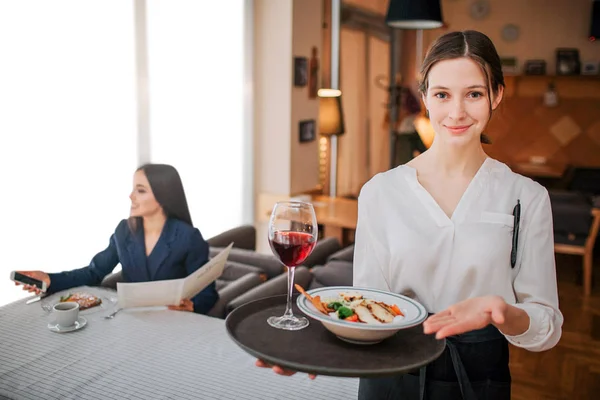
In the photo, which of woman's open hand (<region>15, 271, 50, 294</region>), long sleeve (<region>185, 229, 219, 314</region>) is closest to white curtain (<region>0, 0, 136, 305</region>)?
woman's open hand (<region>15, 271, 50, 294</region>)

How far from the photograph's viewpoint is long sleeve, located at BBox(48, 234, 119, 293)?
6.99 ft

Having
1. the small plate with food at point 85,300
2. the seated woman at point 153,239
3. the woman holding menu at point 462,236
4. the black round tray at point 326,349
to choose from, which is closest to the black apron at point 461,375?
the woman holding menu at point 462,236

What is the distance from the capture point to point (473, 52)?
3.74 ft

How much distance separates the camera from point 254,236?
4383mm

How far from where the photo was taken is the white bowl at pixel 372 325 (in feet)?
3.29

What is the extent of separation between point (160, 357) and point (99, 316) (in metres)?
0.36

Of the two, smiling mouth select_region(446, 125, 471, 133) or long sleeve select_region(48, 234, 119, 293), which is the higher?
smiling mouth select_region(446, 125, 471, 133)

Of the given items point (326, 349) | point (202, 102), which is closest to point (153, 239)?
point (326, 349)

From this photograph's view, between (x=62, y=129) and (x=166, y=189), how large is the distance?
3.63ft

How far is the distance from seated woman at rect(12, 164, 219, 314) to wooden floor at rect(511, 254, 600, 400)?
1938 millimetres

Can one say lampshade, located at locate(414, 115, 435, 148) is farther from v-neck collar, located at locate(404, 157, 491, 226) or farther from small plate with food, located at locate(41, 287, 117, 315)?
v-neck collar, located at locate(404, 157, 491, 226)

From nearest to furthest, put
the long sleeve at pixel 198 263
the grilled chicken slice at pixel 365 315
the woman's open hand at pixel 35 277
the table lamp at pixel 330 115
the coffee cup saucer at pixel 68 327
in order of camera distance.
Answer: the grilled chicken slice at pixel 365 315 < the coffee cup saucer at pixel 68 327 < the woman's open hand at pixel 35 277 < the long sleeve at pixel 198 263 < the table lamp at pixel 330 115

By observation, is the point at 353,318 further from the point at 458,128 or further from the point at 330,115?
the point at 330,115

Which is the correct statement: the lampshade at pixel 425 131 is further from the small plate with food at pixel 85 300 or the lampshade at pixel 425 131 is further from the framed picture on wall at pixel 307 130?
the small plate with food at pixel 85 300
